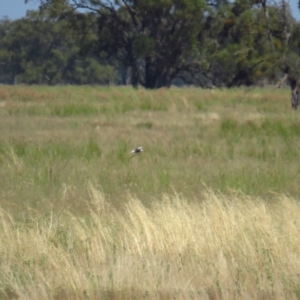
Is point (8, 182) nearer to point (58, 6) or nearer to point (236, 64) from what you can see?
point (236, 64)

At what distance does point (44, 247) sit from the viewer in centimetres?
655

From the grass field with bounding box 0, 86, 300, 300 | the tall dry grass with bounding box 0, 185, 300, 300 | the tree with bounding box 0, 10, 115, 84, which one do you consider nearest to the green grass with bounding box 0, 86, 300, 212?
the grass field with bounding box 0, 86, 300, 300

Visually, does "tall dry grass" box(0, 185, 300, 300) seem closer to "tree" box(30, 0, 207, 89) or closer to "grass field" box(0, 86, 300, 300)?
"grass field" box(0, 86, 300, 300)

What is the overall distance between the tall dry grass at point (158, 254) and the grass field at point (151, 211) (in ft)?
0.04

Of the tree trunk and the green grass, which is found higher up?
the tree trunk

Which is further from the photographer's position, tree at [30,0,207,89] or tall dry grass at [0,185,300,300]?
tree at [30,0,207,89]

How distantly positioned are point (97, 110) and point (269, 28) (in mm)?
6233

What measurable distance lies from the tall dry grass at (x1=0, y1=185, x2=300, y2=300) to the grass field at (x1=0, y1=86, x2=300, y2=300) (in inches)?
0.5

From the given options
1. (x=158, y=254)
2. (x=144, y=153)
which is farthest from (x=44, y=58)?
(x=158, y=254)

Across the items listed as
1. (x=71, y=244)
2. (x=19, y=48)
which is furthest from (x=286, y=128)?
(x=19, y=48)

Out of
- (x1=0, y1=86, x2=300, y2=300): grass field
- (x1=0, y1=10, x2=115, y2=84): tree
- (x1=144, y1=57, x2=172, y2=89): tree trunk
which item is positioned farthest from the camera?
(x1=0, y1=10, x2=115, y2=84): tree

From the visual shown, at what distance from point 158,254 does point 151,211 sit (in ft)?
4.11

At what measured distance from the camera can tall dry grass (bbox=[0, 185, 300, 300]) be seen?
19.1 ft

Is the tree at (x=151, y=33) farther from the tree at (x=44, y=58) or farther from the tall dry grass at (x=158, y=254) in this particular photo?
the tall dry grass at (x=158, y=254)
